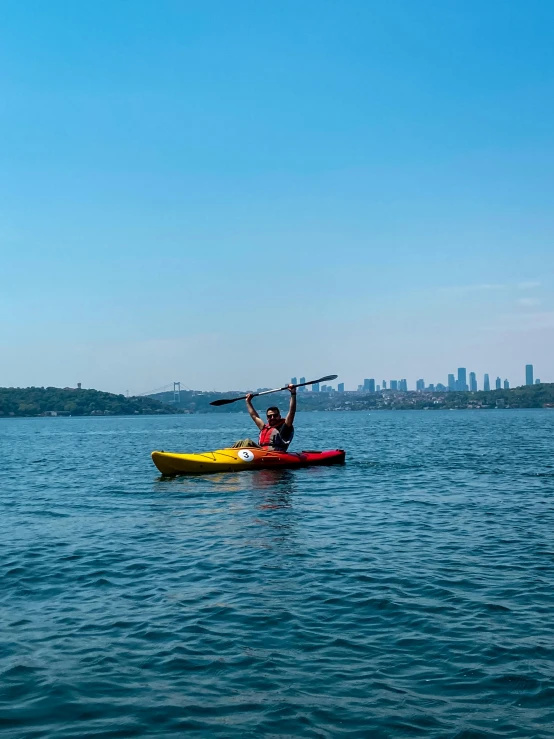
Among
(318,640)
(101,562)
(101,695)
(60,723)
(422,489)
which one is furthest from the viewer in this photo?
(422,489)

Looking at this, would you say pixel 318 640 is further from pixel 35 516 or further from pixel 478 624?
pixel 35 516

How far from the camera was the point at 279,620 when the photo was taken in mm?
9289

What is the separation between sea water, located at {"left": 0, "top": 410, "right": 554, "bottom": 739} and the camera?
6.72 metres

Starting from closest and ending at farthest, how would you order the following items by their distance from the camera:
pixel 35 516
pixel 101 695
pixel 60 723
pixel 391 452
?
pixel 60 723 → pixel 101 695 → pixel 35 516 → pixel 391 452

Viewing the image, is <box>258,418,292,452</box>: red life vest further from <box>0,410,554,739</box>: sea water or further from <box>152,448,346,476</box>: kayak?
<box>0,410,554,739</box>: sea water

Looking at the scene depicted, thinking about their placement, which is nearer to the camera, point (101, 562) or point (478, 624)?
point (478, 624)

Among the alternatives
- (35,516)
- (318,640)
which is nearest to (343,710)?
(318,640)

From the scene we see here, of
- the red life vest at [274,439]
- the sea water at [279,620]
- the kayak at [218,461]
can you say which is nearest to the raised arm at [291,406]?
the red life vest at [274,439]

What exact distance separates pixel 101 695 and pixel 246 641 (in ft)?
6.55

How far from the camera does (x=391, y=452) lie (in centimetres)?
4134

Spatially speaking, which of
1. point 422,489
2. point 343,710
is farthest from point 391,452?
point 343,710

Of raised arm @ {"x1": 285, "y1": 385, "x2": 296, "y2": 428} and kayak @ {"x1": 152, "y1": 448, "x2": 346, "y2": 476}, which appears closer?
raised arm @ {"x1": 285, "y1": 385, "x2": 296, "y2": 428}

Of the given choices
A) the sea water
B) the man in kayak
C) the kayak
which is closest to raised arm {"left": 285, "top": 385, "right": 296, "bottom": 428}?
the man in kayak

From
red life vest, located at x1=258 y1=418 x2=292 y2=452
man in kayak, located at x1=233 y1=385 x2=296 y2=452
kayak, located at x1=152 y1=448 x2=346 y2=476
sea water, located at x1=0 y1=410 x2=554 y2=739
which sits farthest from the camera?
red life vest, located at x1=258 y1=418 x2=292 y2=452
